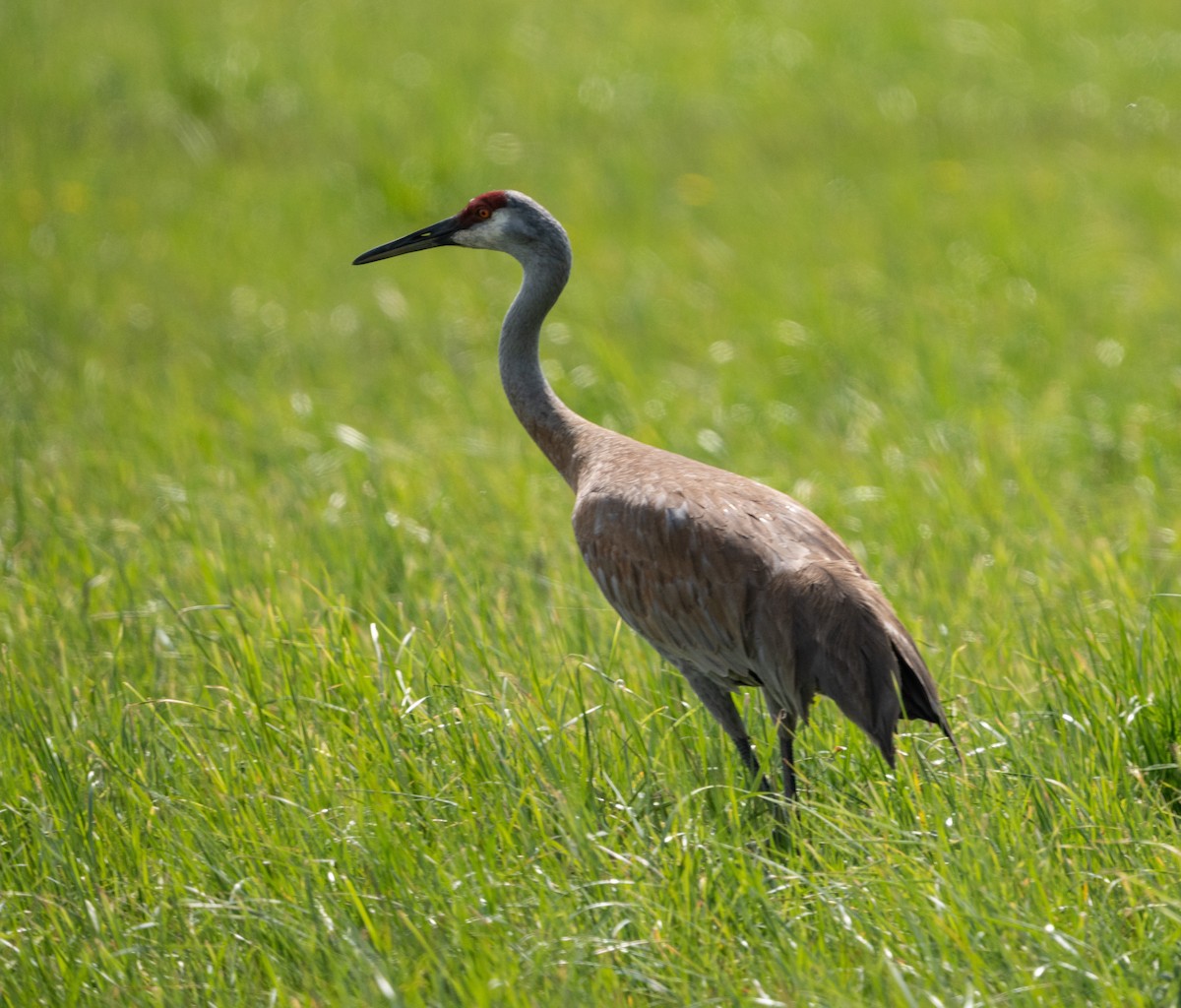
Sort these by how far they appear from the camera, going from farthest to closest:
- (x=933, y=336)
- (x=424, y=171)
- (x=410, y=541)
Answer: (x=424, y=171)
(x=933, y=336)
(x=410, y=541)

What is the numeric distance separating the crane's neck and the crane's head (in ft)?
0.06

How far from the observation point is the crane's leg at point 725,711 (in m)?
3.74

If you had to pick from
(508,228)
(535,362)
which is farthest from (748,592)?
(508,228)

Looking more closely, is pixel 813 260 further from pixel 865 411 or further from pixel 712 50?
pixel 712 50

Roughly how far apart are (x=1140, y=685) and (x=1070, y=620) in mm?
612

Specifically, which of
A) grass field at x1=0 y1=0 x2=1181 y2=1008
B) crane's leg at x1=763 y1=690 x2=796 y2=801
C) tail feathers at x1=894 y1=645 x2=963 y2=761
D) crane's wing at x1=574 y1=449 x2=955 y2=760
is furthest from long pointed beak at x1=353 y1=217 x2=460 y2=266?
tail feathers at x1=894 y1=645 x2=963 y2=761

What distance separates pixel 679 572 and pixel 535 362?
3.31ft

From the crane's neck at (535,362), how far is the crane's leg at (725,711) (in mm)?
822

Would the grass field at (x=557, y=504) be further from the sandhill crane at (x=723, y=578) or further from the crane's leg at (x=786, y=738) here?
the sandhill crane at (x=723, y=578)

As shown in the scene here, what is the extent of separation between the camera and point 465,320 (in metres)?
9.20

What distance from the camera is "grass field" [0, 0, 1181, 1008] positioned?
3051 millimetres

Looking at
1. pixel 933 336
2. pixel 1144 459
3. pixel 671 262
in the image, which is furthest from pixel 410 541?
pixel 671 262

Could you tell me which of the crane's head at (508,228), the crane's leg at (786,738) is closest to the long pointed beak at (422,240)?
the crane's head at (508,228)

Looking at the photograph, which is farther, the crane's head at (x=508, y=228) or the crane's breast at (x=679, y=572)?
the crane's head at (x=508, y=228)
